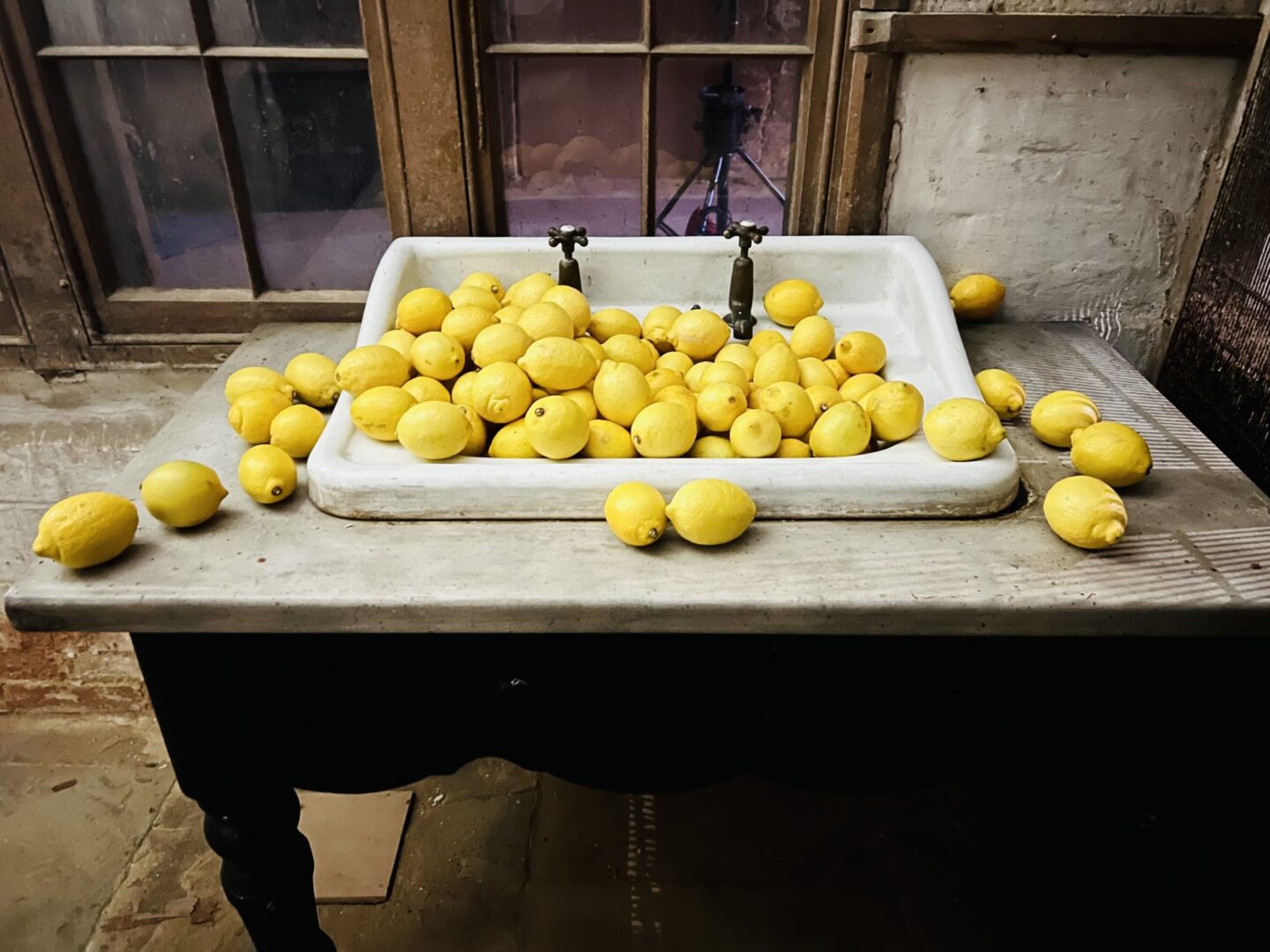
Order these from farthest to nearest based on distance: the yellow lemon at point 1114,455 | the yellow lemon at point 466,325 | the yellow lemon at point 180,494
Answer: the yellow lemon at point 466,325 → the yellow lemon at point 1114,455 → the yellow lemon at point 180,494

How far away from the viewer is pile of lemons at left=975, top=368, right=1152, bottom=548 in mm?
1246

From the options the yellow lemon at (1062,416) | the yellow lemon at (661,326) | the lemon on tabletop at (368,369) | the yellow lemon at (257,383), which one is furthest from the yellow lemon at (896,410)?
the yellow lemon at (257,383)

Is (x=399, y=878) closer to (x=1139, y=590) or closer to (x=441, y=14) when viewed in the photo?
(x=1139, y=590)

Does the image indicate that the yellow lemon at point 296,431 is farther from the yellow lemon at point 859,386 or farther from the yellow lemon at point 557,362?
the yellow lemon at point 859,386

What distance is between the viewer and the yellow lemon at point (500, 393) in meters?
1.41

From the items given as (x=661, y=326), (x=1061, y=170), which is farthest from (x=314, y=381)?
(x=1061, y=170)

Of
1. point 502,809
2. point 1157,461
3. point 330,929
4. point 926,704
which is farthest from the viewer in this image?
point 502,809

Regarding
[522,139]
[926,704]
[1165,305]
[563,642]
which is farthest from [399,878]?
[1165,305]

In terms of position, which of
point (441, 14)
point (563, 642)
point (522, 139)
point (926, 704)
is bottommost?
point (926, 704)

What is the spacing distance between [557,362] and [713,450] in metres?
0.29

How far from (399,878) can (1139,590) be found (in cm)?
185

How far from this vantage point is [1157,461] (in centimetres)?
151

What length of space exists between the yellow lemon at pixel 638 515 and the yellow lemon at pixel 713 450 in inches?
7.9

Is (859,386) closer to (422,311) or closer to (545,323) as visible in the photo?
(545,323)
